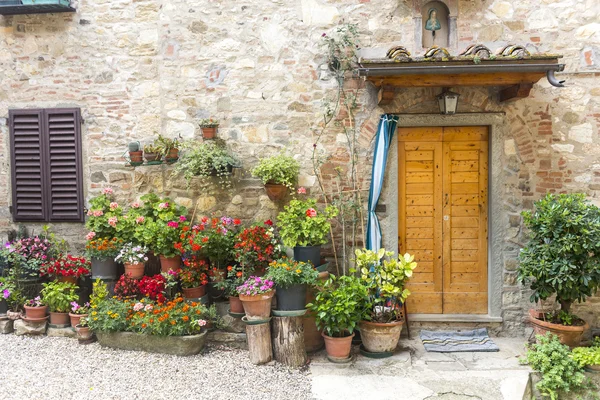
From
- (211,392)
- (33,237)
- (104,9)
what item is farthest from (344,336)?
(104,9)

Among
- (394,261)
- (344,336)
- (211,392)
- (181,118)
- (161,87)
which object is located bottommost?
(211,392)

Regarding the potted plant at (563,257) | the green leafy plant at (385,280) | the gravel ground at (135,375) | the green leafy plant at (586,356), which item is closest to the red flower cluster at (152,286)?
the gravel ground at (135,375)

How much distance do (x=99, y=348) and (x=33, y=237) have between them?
75.3 inches

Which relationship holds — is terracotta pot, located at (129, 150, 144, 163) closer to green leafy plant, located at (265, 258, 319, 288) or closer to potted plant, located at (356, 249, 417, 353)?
green leafy plant, located at (265, 258, 319, 288)

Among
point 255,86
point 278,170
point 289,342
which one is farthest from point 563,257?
point 255,86

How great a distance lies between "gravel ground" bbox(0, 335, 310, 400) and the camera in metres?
4.33

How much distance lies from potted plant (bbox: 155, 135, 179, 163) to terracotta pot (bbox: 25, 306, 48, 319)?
2.18m

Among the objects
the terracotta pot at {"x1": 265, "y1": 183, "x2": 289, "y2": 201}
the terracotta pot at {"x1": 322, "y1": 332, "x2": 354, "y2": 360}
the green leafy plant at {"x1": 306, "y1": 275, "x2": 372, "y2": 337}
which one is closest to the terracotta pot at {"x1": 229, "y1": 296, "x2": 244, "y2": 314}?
the green leafy plant at {"x1": 306, "y1": 275, "x2": 372, "y2": 337}

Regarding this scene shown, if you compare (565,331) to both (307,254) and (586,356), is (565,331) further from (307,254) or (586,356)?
(307,254)

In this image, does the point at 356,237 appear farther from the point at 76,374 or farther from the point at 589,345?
the point at 76,374

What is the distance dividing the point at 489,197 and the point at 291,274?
2554 mm

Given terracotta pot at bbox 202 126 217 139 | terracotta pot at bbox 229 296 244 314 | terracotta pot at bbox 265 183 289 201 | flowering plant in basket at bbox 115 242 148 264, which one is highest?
terracotta pot at bbox 202 126 217 139

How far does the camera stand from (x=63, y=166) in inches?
241

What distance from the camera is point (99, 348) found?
5164 mm
